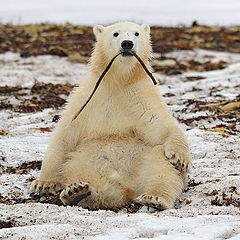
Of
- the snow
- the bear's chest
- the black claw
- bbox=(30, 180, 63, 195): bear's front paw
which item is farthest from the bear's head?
the snow

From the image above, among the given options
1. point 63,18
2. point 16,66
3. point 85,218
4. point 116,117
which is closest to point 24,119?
point 116,117

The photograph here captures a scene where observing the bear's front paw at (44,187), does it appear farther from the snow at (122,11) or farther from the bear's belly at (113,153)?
the snow at (122,11)

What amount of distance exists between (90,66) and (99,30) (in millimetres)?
463

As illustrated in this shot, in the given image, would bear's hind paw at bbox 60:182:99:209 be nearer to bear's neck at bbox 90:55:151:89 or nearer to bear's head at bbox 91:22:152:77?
bear's neck at bbox 90:55:151:89

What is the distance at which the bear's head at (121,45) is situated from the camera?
553 centimetres

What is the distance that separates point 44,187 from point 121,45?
1.39 m

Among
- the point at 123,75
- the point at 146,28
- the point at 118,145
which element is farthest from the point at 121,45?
the point at 146,28

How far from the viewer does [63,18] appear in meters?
27.7

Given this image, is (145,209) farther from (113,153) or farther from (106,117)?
(106,117)

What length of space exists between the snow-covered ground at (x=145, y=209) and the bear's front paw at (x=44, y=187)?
0.42 ft

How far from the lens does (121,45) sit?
5.48 meters

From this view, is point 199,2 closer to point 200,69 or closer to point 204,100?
point 200,69

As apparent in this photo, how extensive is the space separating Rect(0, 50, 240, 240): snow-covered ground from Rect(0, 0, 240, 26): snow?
16.6 meters

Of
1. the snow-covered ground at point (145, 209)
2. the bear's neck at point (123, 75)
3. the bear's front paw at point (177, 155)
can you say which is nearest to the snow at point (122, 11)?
the snow-covered ground at point (145, 209)
